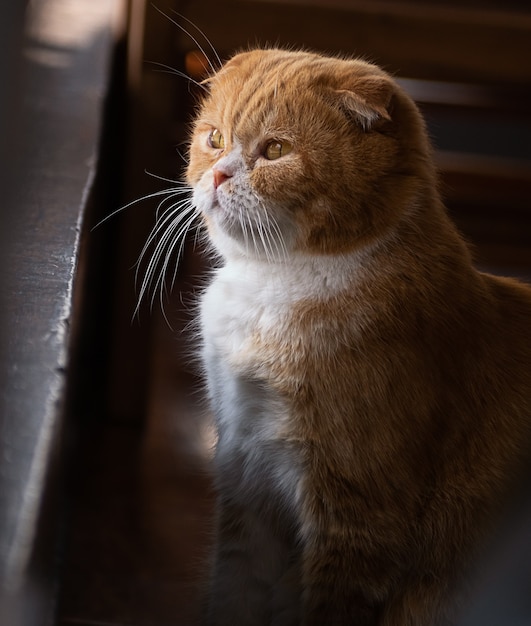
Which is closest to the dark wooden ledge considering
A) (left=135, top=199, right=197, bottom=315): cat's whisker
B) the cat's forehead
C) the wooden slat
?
(left=135, top=199, right=197, bottom=315): cat's whisker

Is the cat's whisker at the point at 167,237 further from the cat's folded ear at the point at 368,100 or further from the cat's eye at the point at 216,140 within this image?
the cat's folded ear at the point at 368,100

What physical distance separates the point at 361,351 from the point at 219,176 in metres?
0.24

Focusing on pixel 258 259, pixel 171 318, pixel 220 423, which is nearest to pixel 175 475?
pixel 171 318

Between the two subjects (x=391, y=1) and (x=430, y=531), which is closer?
(x=430, y=531)

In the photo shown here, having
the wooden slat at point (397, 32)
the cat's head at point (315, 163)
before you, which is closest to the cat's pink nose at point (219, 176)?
the cat's head at point (315, 163)

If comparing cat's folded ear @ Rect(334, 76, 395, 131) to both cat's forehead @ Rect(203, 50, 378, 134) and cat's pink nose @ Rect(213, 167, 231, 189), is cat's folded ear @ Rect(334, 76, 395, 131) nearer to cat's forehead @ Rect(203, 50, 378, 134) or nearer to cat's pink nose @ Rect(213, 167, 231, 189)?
cat's forehead @ Rect(203, 50, 378, 134)

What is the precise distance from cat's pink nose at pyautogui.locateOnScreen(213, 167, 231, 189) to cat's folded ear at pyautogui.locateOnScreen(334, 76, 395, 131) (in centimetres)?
14

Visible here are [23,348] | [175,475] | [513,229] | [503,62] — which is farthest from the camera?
[513,229]

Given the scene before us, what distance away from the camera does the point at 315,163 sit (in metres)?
0.90

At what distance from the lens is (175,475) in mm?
1897

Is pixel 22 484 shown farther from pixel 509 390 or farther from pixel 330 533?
pixel 509 390

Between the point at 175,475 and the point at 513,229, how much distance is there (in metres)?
0.97

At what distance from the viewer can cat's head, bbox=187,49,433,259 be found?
2.94 feet

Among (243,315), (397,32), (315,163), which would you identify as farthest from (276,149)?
(397,32)
